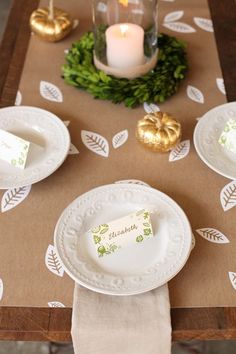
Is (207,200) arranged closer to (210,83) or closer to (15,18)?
(210,83)

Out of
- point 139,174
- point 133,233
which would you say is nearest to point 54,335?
point 133,233

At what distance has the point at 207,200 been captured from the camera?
725 millimetres

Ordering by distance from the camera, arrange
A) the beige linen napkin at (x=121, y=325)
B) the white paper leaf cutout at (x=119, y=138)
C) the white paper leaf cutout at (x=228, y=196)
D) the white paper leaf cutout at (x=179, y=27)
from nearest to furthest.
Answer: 1. the beige linen napkin at (x=121, y=325)
2. the white paper leaf cutout at (x=228, y=196)
3. the white paper leaf cutout at (x=119, y=138)
4. the white paper leaf cutout at (x=179, y=27)

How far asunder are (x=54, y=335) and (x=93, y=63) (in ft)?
1.88

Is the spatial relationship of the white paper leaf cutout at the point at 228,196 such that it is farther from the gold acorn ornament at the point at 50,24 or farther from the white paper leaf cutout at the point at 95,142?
the gold acorn ornament at the point at 50,24

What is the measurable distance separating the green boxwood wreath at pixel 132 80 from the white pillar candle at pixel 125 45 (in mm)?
36

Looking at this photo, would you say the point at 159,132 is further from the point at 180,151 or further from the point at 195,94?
the point at 195,94

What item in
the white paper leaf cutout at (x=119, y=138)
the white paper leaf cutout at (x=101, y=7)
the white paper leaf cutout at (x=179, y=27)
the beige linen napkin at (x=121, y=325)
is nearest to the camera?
the beige linen napkin at (x=121, y=325)

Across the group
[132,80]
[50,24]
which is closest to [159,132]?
[132,80]

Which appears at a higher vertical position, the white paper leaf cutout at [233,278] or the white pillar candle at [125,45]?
the white pillar candle at [125,45]

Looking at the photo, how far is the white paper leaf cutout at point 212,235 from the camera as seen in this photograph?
2.20 feet

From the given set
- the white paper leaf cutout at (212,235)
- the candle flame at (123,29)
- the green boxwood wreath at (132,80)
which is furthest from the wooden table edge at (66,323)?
the candle flame at (123,29)

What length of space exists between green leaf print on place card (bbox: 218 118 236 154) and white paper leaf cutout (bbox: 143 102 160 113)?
6.5 inches

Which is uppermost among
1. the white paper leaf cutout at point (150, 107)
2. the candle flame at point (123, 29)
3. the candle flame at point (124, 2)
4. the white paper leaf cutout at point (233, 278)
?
the candle flame at point (124, 2)
